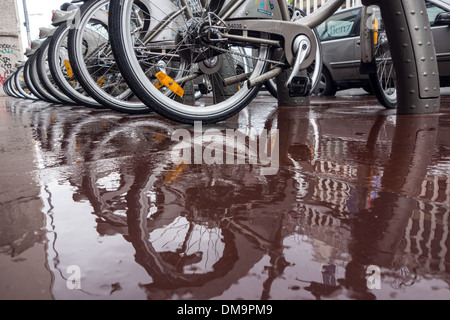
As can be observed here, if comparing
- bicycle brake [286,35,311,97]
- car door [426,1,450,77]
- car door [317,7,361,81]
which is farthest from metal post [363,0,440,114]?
car door [317,7,361,81]

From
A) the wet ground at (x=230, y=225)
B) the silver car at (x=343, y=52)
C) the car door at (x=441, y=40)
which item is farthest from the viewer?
the silver car at (x=343, y=52)

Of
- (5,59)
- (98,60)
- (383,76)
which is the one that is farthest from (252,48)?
(5,59)

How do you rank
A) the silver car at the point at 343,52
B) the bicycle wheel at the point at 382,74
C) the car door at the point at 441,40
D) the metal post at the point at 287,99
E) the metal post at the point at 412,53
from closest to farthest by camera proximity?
1. the metal post at the point at 412,53
2. the bicycle wheel at the point at 382,74
3. the metal post at the point at 287,99
4. the car door at the point at 441,40
5. the silver car at the point at 343,52

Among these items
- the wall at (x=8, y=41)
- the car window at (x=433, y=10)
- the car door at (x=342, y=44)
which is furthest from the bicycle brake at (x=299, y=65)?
the wall at (x=8, y=41)

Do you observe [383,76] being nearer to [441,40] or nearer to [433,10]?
[441,40]

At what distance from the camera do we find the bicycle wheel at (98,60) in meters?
3.12

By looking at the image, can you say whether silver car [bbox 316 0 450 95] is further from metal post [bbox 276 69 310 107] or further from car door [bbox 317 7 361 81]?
metal post [bbox 276 69 310 107]

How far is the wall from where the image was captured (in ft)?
66.7

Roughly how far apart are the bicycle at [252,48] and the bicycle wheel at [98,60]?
784 mm

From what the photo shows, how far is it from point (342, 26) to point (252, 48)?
3.97 meters

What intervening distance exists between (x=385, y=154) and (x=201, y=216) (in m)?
0.82

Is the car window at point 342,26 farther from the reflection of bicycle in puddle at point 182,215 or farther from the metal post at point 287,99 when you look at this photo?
the reflection of bicycle in puddle at point 182,215

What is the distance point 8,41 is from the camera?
67.3 feet

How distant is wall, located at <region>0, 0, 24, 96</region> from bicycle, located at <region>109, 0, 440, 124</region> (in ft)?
70.0
